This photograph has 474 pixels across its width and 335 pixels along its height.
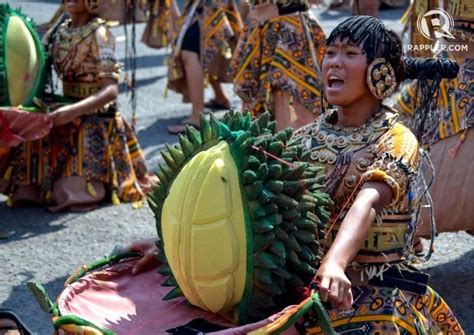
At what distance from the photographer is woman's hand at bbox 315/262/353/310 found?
7.86 ft

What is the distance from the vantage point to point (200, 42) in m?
7.34

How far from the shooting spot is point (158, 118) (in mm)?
8047

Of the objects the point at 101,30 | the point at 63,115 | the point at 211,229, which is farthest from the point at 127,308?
the point at 101,30

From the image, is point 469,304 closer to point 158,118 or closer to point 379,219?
point 379,219

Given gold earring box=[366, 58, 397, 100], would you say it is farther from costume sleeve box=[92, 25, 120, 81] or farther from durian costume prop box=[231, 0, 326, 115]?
costume sleeve box=[92, 25, 120, 81]

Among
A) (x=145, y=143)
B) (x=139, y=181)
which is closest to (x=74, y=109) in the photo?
(x=139, y=181)

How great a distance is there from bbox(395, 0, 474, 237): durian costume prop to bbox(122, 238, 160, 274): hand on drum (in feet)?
5.13

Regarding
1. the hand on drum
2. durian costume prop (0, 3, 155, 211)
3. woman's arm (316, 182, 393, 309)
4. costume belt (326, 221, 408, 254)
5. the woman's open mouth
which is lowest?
durian costume prop (0, 3, 155, 211)

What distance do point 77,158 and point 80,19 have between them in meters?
0.82

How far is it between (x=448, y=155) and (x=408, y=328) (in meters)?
1.60

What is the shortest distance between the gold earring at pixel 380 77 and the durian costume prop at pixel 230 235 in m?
0.33

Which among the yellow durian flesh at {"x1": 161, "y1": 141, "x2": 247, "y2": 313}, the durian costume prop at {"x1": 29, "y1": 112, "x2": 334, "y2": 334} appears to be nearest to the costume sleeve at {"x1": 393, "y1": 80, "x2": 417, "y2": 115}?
the durian costume prop at {"x1": 29, "y1": 112, "x2": 334, "y2": 334}

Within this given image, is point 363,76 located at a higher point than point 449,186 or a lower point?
higher

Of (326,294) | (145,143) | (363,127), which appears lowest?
(145,143)
